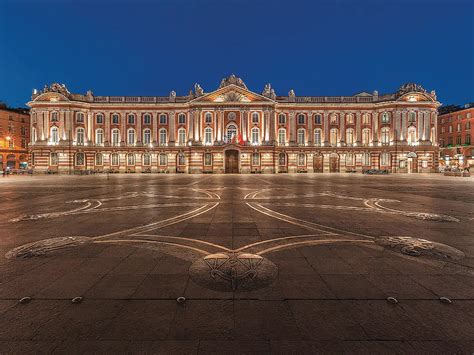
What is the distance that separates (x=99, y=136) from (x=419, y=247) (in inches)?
2441

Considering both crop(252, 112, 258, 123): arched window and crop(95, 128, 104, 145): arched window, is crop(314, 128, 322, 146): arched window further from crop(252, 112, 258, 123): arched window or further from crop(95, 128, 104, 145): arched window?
crop(95, 128, 104, 145): arched window

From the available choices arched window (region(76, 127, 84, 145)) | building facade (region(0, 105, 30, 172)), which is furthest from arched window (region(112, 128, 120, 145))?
building facade (region(0, 105, 30, 172))

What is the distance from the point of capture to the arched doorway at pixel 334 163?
57438 millimetres

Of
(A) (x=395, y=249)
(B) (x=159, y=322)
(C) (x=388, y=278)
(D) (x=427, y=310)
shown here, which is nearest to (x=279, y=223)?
(A) (x=395, y=249)

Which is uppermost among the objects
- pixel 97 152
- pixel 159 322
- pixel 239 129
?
pixel 239 129

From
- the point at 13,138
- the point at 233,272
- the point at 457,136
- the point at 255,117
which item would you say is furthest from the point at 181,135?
the point at 457,136

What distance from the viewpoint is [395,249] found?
5.94 meters

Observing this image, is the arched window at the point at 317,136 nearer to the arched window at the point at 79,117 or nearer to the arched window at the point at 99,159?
the arched window at the point at 99,159

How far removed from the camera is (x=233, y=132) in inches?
2159

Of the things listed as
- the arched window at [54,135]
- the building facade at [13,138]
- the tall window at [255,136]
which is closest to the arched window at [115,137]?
the arched window at [54,135]

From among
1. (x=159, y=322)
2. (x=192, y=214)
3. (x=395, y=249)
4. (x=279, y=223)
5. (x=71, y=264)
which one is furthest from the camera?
(x=192, y=214)

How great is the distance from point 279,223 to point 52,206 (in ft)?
33.1

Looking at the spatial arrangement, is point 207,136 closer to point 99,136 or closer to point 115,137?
point 115,137

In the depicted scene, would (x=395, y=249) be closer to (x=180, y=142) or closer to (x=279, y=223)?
(x=279, y=223)
